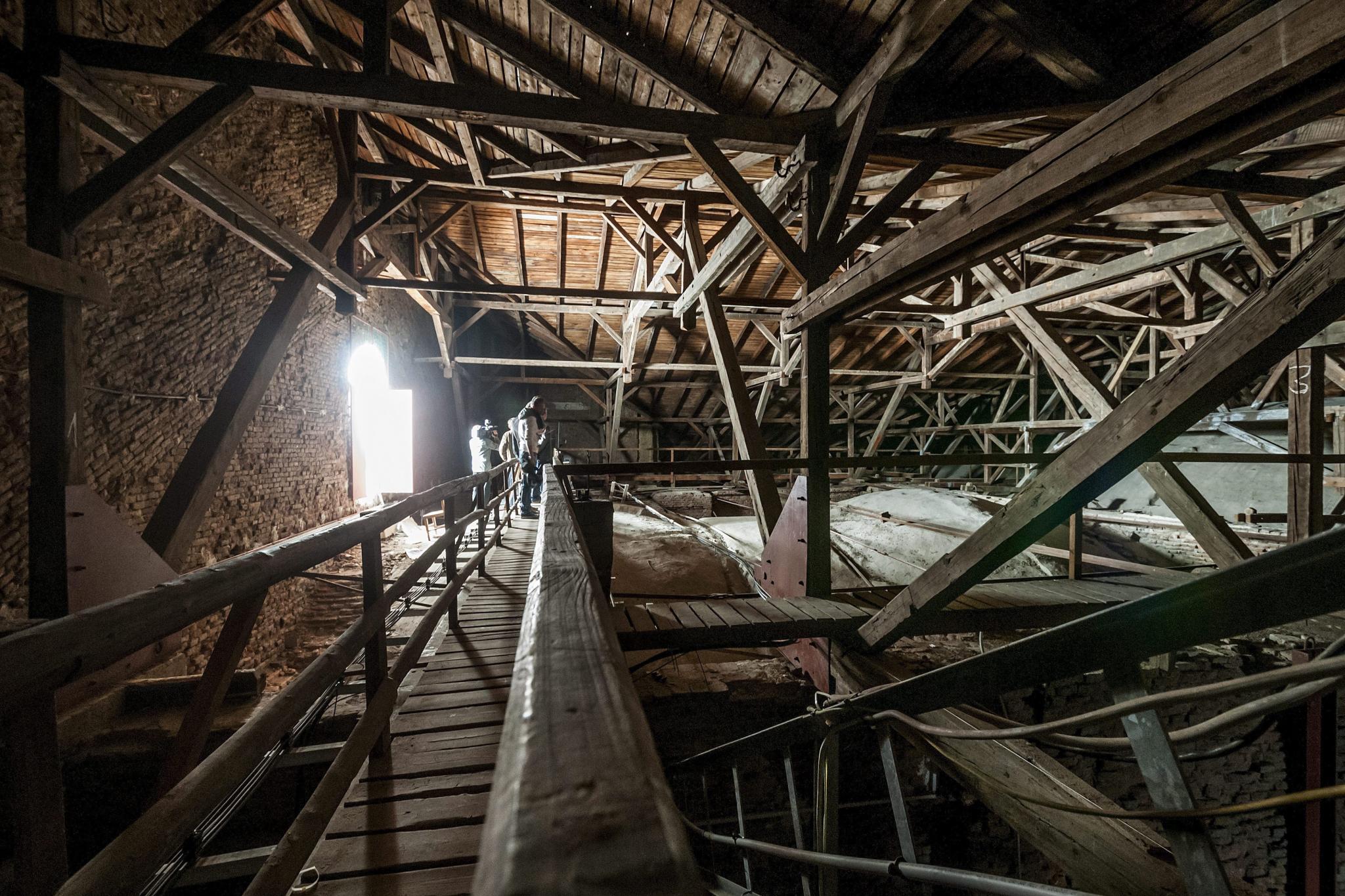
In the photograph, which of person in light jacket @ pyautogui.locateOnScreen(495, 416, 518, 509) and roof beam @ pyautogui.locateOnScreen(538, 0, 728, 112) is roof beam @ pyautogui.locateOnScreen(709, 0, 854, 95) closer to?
roof beam @ pyautogui.locateOnScreen(538, 0, 728, 112)

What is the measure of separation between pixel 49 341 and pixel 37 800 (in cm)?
312

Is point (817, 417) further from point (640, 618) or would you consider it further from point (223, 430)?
point (223, 430)

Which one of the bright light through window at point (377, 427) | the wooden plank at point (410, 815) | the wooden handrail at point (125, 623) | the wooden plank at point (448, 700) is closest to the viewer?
the wooden handrail at point (125, 623)

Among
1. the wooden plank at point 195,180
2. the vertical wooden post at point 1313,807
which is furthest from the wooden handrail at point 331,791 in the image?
the vertical wooden post at point 1313,807

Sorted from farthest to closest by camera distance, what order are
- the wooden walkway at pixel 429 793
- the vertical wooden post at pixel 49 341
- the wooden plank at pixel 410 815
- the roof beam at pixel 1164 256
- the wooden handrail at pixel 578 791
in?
the roof beam at pixel 1164 256, the vertical wooden post at pixel 49 341, the wooden plank at pixel 410 815, the wooden walkway at pixel 429 793, the wooden handrail at pixel 578 791

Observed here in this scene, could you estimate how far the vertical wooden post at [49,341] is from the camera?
2.87m

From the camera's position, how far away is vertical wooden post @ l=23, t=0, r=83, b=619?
9.43 ft

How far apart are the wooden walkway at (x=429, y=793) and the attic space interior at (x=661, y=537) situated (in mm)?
20

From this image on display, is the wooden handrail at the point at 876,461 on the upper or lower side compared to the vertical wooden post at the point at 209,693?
upper

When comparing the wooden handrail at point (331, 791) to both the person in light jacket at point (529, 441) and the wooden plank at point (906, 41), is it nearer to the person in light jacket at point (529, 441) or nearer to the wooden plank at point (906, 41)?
the wooden plank at point (906, 41)

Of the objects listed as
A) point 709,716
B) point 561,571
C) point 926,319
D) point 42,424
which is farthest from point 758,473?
point 926,319

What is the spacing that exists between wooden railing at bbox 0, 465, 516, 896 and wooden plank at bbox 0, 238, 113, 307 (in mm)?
2545

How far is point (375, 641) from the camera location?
2.09 m

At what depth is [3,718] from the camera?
0.79 metres
